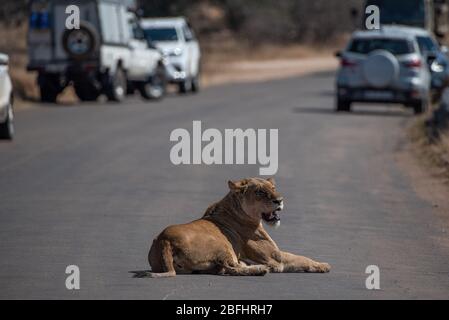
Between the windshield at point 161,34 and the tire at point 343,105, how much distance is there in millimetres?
8575

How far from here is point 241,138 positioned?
23094 millimetres

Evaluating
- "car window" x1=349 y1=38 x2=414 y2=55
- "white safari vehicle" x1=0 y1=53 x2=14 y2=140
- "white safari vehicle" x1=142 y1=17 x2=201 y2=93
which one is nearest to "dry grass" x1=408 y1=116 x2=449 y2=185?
"car window" x1=349 y1=38 x2=414 y2=55

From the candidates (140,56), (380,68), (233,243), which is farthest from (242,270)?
(140,56)

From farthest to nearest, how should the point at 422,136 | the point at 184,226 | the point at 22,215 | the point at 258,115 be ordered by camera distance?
the point at 258,115 → the point at 422,136 → the point at 22,215 → the point at 184,226

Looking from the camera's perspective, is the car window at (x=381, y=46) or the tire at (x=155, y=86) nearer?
the car window at (x=381, y=46)

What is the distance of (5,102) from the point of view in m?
21.5

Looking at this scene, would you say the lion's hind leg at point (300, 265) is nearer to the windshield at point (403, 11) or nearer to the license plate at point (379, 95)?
the license plate at point (379, 95)

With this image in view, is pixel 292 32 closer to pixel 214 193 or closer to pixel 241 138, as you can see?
pixel 241 138

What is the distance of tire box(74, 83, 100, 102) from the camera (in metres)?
33.1

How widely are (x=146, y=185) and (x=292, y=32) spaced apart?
2136 inches

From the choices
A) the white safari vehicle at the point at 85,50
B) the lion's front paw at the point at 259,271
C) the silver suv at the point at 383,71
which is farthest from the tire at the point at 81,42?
the lion's front paw at the point at 259,271

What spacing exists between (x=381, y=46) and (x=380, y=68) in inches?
33.6

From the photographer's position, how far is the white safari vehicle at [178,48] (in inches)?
1455
